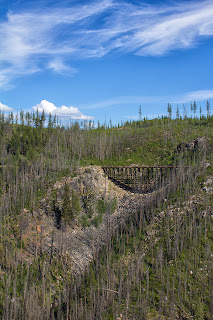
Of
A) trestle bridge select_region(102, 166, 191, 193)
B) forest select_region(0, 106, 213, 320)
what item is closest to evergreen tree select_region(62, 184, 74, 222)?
forest select_region(0, 106, 213, 320)

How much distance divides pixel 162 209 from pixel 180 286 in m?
13.0

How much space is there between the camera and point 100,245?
36.7 meters

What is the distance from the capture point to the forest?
25422 millimetres

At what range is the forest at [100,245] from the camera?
25.4m

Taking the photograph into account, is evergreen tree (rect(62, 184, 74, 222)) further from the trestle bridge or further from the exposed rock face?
the trestle bridge

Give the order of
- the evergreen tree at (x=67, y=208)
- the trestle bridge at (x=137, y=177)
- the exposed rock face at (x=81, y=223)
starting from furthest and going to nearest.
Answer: the trestle bridge at (x=137, y=177)
the evergreen tree at (x=67, y=208)
the exposed rock face at (x=81, y=223)

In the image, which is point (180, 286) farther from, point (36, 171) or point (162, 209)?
point (36, 171)

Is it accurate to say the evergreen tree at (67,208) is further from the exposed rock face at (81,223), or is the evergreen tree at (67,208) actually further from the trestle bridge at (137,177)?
the trestle bridge at (137,177)

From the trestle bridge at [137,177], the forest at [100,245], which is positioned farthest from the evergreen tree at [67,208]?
the trestle bridge at [137,177]

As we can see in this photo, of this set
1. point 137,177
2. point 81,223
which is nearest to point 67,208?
point 81,223

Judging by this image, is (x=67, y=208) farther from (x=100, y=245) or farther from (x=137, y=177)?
(x=137, y=177)

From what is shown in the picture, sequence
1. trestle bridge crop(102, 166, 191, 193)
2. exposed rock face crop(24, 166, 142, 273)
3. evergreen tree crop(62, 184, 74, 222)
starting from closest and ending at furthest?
exposed rock face crop(24, 166, 142, 273), evergreen tree crop(62, 184, 74, 222), trestle bridge crop(102, 166, 191, 193)

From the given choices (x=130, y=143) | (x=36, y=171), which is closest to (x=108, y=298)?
(x=36, y=171)

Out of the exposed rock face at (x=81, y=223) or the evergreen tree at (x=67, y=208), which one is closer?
the exposed rock face at (x=81, y=223)
